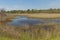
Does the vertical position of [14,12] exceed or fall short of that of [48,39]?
it falls short

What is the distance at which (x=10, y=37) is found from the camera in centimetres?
1299

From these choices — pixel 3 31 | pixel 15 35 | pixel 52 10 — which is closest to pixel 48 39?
pixel 15 35

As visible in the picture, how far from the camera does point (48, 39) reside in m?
12.6

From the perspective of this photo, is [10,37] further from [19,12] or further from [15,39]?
[19,12]

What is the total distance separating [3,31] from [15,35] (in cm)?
150

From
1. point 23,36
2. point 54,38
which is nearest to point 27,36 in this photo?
point 23,36

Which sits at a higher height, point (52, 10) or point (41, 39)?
point (41, 39)

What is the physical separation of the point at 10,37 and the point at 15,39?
65 centimetres

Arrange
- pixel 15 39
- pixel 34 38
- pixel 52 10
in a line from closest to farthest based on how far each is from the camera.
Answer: pixel 15 39 < pixel 34 38 < pixel 52 10

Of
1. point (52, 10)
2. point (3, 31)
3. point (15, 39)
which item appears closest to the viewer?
point (15, 39)

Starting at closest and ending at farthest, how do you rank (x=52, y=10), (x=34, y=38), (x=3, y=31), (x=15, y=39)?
(x=15, y=39)
(x=34, y=38)
(x=3, y=31)
(x=52, y=10)

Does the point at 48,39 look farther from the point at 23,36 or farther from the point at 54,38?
the point at 23,36

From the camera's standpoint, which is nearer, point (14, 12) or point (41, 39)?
point (41, 39)

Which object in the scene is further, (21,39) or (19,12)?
(19,12)
